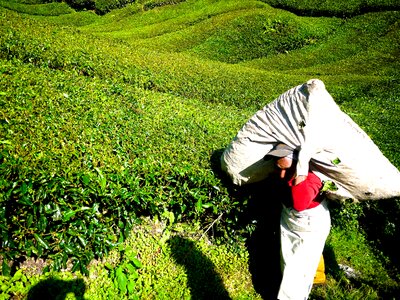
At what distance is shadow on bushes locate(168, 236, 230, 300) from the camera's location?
3273 mm

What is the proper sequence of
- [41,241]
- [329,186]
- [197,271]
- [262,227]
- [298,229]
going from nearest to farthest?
[41,241], [329,186], [298,229], [197,271], [262,227]

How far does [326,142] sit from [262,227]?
69.8 inches

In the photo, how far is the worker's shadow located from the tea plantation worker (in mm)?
535

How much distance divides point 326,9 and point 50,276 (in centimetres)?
2545

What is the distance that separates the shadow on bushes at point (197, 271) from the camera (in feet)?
10.7

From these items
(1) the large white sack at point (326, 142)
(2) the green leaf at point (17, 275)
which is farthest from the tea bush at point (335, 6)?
(2) the green leaf at point (17, 275)

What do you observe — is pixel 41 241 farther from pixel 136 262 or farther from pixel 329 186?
pixel 329 186

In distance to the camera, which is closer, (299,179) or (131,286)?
(299,179)

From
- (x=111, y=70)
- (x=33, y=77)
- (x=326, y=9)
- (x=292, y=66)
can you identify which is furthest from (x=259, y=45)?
(x=33, y=77)

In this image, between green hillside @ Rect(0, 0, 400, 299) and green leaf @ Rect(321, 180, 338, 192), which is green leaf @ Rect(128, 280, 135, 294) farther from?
green leaf @ Rect(321, 180, 338, 192)

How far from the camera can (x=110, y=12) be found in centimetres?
3278

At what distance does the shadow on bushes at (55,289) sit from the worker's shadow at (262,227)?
1.84 m

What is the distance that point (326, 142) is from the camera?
8.21 ft

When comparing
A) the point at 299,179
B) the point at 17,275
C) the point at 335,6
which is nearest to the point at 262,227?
the point at 299,179
